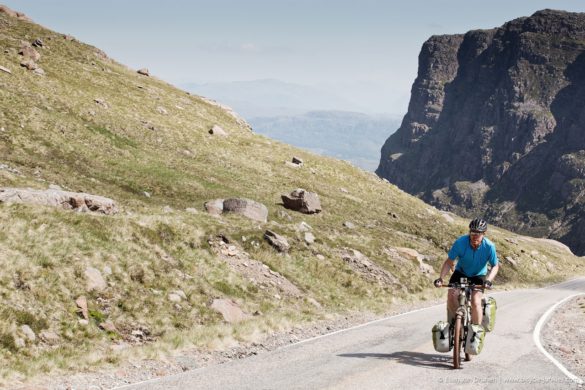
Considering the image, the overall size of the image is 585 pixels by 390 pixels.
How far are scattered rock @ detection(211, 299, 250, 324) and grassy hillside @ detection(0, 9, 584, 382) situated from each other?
0.29m

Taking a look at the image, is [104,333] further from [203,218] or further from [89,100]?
[89,100]

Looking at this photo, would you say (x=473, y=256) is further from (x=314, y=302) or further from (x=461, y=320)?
(x=314, y=302)

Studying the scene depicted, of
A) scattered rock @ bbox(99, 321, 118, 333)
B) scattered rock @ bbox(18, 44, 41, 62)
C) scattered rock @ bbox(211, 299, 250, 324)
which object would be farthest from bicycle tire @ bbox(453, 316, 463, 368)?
scattered rock @ bbox(18, 44, 41, 62)

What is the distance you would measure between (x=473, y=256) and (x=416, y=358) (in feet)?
9.72

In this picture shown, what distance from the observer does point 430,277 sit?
34.4 meters

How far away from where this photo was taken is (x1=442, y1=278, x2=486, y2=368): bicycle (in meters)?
11.8

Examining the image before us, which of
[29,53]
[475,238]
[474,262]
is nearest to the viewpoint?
[475,238]

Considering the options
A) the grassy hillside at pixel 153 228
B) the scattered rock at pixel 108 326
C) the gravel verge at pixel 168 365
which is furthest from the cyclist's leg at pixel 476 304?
the scattered rock at pixel 108 326

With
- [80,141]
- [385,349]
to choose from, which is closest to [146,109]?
[80,141]

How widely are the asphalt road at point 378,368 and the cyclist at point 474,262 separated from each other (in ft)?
4.48

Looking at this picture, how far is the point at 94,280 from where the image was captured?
16016 millimetres

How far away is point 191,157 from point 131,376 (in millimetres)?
38779

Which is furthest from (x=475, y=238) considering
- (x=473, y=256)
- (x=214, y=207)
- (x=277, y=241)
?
(x=214, y=207)

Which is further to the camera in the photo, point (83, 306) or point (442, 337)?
point (83, 306)
